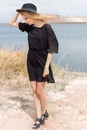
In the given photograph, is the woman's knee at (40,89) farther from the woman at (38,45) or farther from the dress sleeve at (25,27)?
the dress sleeve at (25,27)

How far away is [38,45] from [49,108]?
1315mm

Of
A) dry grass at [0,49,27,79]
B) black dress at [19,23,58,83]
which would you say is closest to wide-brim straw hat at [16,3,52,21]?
black dress at [19,23,58,83]

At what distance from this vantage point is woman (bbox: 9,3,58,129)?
224 inches

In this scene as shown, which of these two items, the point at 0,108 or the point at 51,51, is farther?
the point at 0,108

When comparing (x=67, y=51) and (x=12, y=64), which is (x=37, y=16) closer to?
(x=12, y=64)

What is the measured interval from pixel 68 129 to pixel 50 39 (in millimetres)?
1199

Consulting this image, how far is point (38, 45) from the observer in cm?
577

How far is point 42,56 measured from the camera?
5.81 meters

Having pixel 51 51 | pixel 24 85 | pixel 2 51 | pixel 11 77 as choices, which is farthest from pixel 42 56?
pixel 2 51

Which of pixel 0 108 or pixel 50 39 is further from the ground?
pixel 50 39

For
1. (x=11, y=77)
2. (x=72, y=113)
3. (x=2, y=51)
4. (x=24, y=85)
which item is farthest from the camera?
(x=2, y=51)

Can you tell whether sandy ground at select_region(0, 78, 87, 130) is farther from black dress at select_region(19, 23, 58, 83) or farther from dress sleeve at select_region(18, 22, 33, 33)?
dress sleeve at select_region(18, 22, 33, 33)

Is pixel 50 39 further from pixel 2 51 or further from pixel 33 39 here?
pixel 2 51

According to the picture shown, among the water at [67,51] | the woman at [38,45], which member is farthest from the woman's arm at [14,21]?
the water at [67,51]
